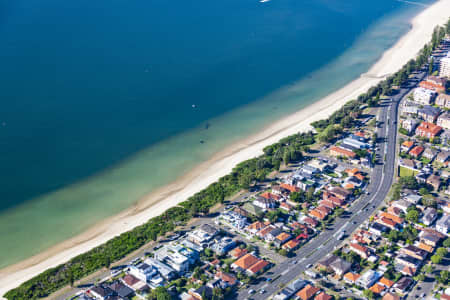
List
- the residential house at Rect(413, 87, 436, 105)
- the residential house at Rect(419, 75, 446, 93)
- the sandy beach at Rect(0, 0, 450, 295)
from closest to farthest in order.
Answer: the sandy beach at Rect(0, 0, 450, 295) → the residential house at Rect(413, 87, 436, 105) → the residential house at Rect(419, 75, 446, 93)

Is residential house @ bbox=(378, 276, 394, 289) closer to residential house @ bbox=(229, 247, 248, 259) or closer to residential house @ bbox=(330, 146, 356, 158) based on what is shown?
residential house @ bbox=(229, 247, 248, 259)

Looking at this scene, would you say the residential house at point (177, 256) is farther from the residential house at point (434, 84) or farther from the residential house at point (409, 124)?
the residential house at point (434, 84)

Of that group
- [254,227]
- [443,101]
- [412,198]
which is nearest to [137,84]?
[254,227]

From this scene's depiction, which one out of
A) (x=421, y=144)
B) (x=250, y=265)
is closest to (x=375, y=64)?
(x=421, y=144)

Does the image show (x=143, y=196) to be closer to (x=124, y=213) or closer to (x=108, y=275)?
(x=124, y=213)

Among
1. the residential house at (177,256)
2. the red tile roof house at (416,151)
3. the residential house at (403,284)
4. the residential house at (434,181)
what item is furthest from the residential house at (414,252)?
the residential house at (177,256)

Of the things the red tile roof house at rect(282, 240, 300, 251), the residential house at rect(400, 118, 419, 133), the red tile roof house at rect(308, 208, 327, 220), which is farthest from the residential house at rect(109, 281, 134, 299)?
the residential house at rect(400, 118, 419, 133)

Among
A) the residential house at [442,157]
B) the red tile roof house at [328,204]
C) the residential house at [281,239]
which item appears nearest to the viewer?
the residential house at [281,239]
